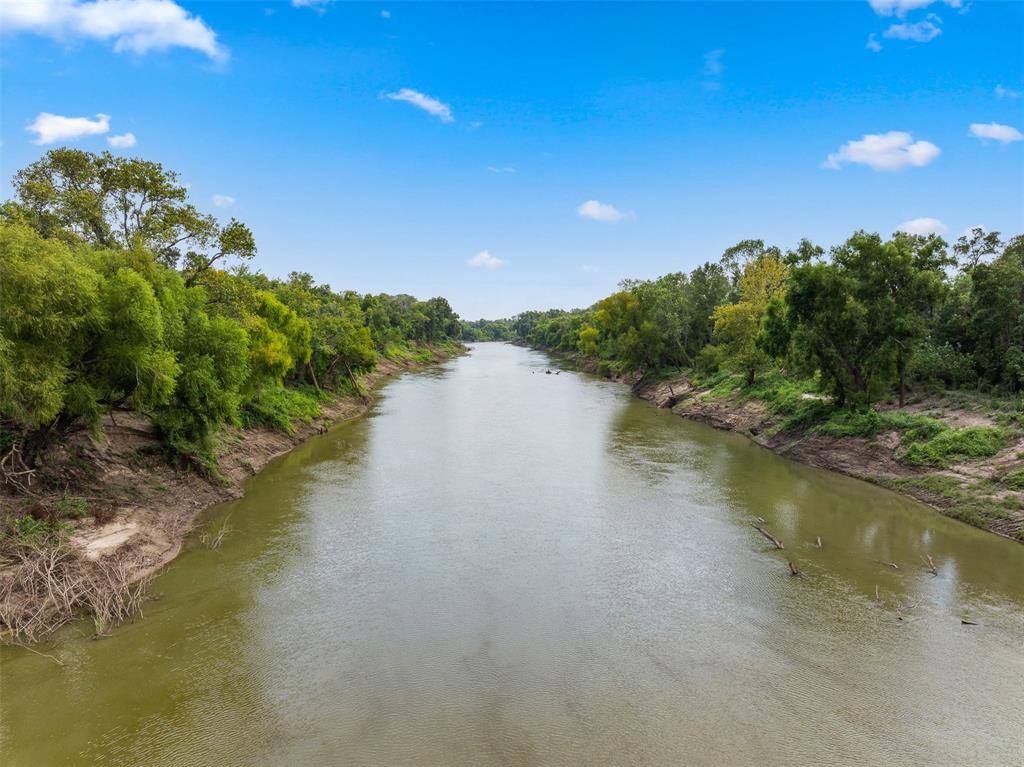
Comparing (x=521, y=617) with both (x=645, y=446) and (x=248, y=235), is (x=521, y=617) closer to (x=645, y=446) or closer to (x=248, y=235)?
(x=248, y=235)

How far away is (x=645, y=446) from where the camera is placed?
3391cm

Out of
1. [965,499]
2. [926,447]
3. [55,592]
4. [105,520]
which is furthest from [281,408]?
[965,499]

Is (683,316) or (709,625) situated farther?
(683,316)

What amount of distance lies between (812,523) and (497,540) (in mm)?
11966

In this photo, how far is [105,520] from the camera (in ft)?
53.3

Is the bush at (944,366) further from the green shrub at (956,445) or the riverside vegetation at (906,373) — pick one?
the green shrub at (956,445)

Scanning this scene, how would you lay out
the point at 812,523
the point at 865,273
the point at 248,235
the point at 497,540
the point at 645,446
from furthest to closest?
the point at 645,446 < the point at 865,273 < the point at 248,235 < the point at 812,523 < the point at 497,540

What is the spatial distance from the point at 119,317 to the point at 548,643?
13796 millimetres

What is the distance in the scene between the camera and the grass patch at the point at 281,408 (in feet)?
102

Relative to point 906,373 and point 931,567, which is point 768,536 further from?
point 906,373

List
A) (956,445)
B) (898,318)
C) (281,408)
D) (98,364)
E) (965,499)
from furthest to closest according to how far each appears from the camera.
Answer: (281,408) → (898,318) → (956,445) → (965,499) → (98,364)

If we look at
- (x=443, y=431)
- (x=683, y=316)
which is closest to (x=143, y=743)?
(x=443, y=431)

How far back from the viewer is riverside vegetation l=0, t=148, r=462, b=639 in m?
12.9

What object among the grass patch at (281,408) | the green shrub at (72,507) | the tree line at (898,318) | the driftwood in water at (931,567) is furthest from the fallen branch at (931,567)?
the grass patch at (281,408)
